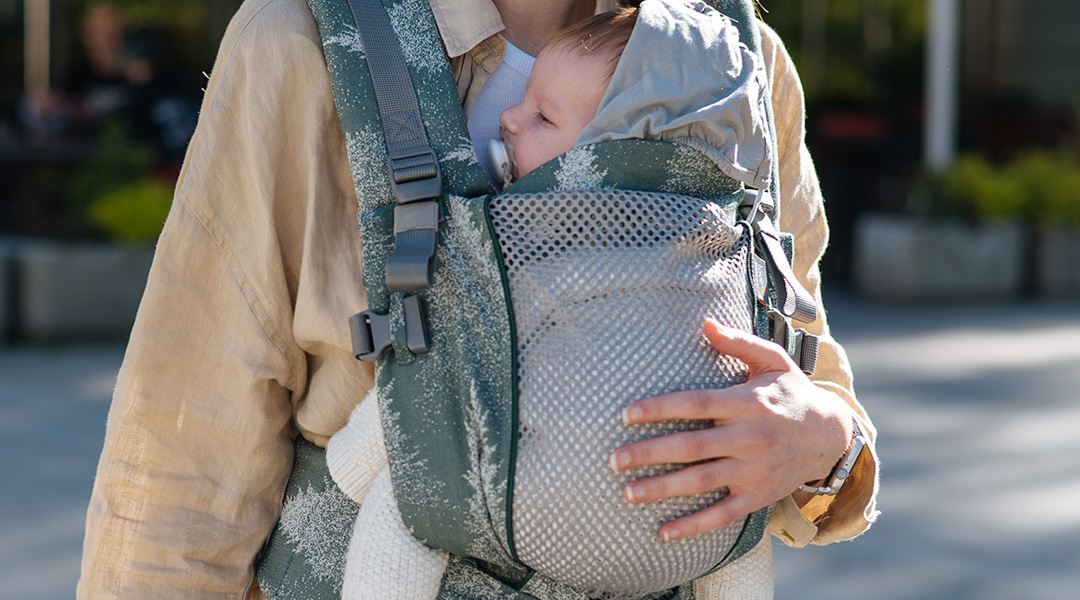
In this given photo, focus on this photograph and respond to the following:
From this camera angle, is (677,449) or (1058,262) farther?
(1058,262)

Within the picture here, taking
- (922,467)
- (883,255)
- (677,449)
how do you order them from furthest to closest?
(883,255) → (922,467) → (677,449)

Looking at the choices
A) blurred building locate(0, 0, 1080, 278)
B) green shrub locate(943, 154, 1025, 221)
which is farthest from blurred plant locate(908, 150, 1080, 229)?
blurred building locate(0, 0, 1080, 278)

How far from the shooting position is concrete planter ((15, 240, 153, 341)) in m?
6.91

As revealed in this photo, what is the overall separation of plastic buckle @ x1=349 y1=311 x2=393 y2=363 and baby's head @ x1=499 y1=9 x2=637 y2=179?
0.26m

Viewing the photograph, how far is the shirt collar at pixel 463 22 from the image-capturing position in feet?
4.51

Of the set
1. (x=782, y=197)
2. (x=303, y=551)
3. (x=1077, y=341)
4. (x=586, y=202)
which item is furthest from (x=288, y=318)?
(x=1077, y=341)

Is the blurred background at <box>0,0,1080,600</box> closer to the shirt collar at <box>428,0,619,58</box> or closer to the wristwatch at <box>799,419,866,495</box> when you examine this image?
the wristwatch at <box>799,419,866,495</box>

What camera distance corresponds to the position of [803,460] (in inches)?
52.6

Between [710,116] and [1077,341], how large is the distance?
6.78 m

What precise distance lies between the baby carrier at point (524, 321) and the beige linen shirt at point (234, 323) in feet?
0.24

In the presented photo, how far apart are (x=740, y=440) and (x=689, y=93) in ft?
1.25

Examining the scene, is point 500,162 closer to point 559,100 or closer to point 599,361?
point 559,100

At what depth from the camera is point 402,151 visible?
1.26 metres

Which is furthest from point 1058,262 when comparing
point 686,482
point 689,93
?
point 686,482
